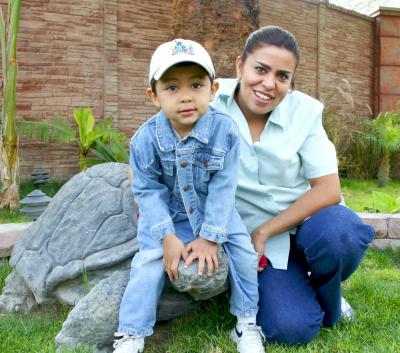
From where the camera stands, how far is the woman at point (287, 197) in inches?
92.2

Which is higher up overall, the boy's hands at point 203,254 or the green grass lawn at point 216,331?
the boy's hands at point 203,254

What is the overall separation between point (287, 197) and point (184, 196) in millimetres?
590

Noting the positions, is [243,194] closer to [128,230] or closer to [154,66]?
[128,230]

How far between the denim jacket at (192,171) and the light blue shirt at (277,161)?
0.27 metres

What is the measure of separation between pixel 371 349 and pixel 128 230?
1238 mm

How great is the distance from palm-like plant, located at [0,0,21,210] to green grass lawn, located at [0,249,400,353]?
8.05ft

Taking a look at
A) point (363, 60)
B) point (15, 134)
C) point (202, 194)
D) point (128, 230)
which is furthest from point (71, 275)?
point (363, 60)

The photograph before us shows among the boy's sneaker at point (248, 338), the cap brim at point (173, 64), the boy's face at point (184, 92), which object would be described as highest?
the cap brim at point (173, 64)

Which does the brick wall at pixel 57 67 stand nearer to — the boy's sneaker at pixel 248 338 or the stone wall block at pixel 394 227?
the stone wall block at pixel 394 227

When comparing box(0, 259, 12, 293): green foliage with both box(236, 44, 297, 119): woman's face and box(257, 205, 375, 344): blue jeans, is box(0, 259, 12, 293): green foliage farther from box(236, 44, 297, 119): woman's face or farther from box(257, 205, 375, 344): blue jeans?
box(236, 44, 297, 119): woman's face

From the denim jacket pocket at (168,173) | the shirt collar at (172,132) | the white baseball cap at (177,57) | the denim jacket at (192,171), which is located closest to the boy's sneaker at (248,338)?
the denim jacket at (192,171)

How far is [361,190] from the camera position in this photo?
7.87 metres

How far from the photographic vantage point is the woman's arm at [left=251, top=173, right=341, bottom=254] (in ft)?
7.74

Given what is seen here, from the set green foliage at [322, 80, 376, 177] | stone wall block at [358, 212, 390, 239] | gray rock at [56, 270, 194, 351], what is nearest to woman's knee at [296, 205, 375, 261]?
gray rock at [56, 270, 194, 351]
